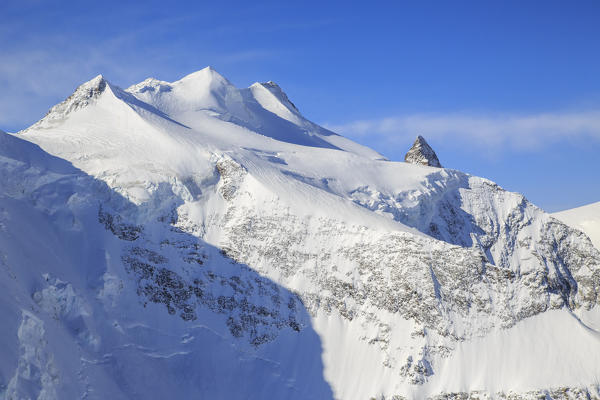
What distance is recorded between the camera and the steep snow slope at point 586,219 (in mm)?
122162

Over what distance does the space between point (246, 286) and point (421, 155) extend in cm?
5103

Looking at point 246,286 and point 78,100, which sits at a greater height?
point 78,100

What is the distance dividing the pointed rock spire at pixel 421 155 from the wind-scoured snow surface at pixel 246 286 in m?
23.2

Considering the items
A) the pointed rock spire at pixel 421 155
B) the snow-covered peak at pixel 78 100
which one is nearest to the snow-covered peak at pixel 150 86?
the snow-covered peak at pixel 78 100

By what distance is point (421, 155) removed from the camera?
355 ft

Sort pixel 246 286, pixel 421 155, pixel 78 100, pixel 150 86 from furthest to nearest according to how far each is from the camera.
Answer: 1. pixel 421 155
2. pixel 150 86
3. pixel 78 100
4. pixel 246 286

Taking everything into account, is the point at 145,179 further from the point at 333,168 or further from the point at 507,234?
the point at 507,234

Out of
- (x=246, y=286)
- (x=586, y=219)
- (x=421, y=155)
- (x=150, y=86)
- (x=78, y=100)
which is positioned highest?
(x=586, y=219)

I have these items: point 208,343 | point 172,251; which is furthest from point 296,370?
point 172,251

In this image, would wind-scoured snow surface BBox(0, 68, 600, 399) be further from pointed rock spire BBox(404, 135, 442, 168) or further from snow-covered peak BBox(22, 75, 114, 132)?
pointed rock spire BBox(404, 135, 442, 168)

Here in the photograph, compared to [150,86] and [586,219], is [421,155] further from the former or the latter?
[150,86]

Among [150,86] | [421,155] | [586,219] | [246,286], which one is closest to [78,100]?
[150,86]

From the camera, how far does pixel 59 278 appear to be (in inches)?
2215

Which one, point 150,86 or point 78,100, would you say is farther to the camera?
point 150,86
